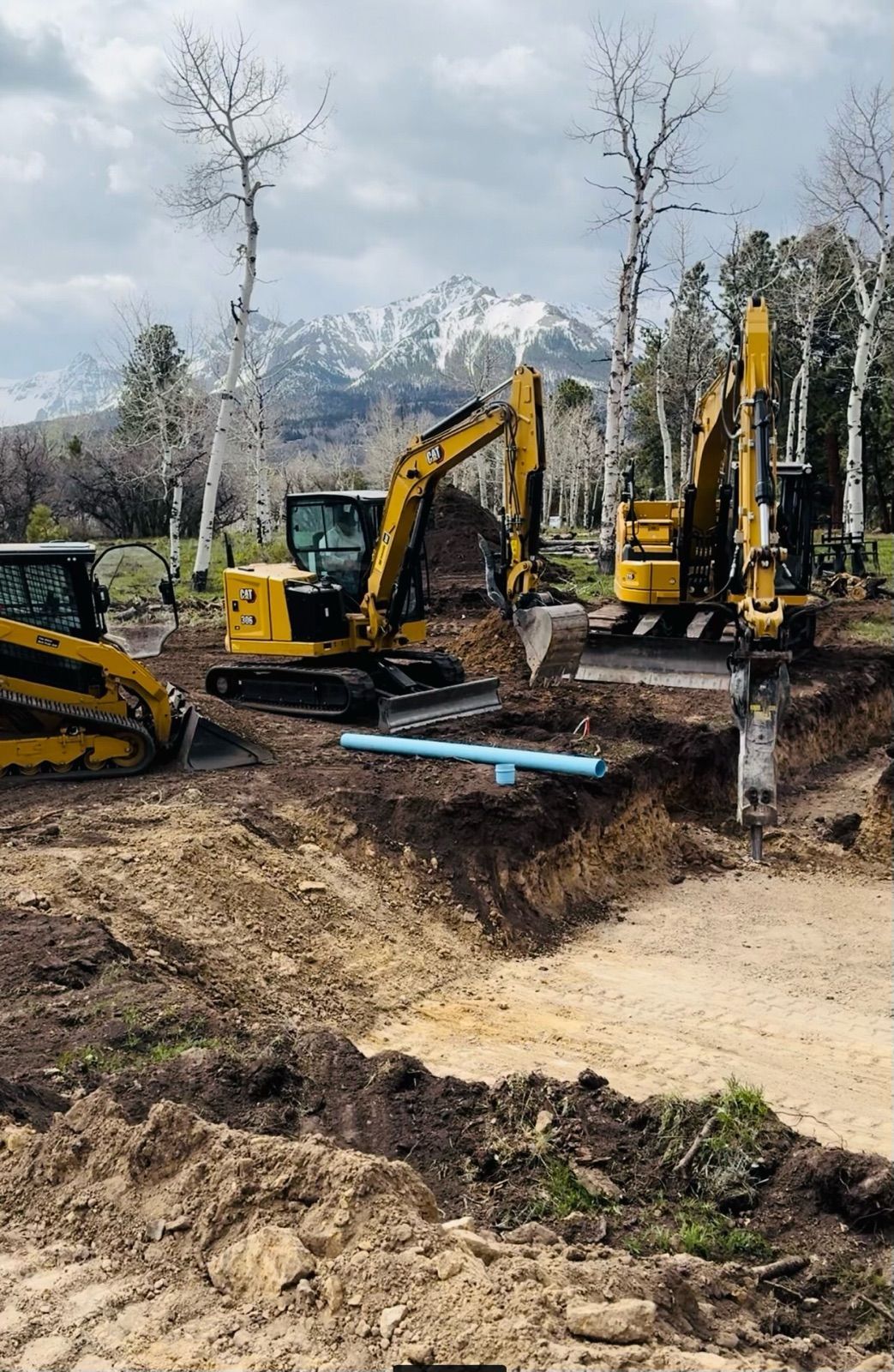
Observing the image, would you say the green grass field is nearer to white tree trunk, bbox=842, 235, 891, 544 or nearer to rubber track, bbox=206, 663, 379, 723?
rubber track, bbox=206, 663, 379, 723

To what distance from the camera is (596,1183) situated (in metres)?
4.21

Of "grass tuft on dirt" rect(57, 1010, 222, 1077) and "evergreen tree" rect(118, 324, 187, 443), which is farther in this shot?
"evergreen tree" rect(118, 324, 187, 443)

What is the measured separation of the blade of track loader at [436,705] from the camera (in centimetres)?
1179

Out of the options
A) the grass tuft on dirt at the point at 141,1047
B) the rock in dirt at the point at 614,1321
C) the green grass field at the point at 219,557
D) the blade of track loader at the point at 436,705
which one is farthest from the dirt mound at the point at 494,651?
the rock in dirt at the point at 614,1321

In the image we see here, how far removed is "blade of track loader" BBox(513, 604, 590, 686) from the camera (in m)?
11.8

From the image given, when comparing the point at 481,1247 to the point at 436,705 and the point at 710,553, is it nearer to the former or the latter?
the point at 436,705

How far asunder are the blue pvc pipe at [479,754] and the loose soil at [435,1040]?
21cm

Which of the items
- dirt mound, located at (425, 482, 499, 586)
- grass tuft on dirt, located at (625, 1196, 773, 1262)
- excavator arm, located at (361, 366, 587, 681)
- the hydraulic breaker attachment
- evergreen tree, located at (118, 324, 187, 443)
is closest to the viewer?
grass tuft on dirt, located at (625, 1196, 773, 1262)

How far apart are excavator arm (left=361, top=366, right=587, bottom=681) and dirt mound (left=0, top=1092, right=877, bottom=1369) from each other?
27.7 ft

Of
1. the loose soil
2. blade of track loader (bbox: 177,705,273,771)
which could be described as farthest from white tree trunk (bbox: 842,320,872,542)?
blade of track loader (bbox: 177,705,273,771)

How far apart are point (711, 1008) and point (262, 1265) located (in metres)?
4.46

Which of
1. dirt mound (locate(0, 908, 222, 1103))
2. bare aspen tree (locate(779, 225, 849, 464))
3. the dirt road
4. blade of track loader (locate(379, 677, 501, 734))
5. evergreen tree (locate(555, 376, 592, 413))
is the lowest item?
the dirt road

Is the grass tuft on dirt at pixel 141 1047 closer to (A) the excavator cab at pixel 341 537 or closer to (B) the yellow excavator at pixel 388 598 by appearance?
(B) the yellow excavator at pixel 388 598

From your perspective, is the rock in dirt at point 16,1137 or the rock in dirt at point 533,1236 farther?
the rock in dirt at point 16,1137
